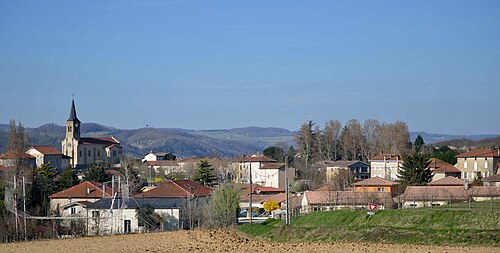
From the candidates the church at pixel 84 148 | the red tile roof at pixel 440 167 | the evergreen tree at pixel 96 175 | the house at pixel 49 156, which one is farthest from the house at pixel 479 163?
the church at pixel 84 148

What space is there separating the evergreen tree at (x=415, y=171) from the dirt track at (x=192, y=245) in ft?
107

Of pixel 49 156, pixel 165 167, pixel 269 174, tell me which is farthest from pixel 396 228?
pixel 165 167

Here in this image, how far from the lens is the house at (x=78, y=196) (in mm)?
60500

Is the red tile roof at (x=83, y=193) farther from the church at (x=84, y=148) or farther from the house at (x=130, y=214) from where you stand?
the church at (x=84, y=148)

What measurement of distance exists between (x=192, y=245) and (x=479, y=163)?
2505 inches

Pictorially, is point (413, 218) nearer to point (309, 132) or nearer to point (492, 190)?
point (492, 190)

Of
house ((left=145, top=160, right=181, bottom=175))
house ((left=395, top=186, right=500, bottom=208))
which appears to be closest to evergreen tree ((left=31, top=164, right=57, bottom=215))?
house ((left=395, top=186, right=500, bottom=208))

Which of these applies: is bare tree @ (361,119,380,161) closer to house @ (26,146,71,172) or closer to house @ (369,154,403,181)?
house @ (369,154,403,181)

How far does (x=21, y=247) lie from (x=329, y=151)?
290ft

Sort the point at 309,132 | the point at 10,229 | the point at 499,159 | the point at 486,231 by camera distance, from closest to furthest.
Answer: the point at 486,231 → the point at 10,229 → the point at 499,159 → the point at 309,132

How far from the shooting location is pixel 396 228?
33969mm

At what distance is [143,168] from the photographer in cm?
12256

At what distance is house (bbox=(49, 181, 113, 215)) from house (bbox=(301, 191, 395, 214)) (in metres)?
15.2

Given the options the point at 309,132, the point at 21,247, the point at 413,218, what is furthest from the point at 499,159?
the point at 21,247
